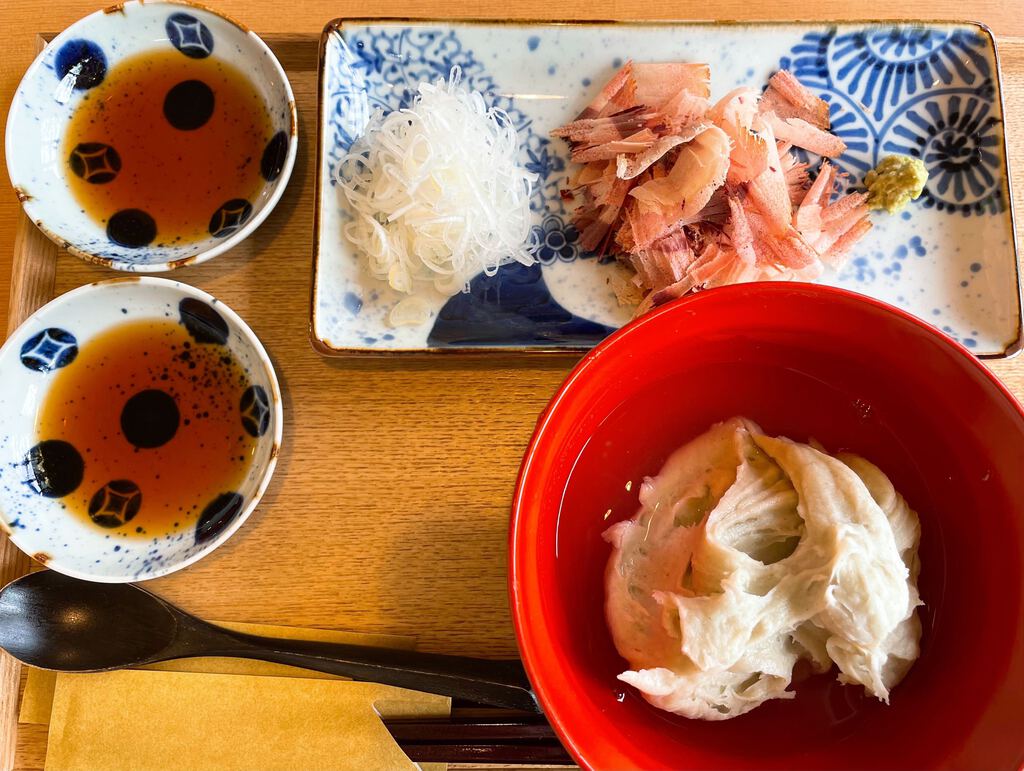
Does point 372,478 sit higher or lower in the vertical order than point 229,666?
higher

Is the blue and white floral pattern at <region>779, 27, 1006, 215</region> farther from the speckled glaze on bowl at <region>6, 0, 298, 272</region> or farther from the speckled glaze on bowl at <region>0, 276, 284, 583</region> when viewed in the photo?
the speckled glaze on bowl at <region>0, 276, 284, 583</region>

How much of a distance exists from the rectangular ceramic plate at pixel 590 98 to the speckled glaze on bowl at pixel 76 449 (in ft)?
0.53

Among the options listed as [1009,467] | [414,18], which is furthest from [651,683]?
[414,18]

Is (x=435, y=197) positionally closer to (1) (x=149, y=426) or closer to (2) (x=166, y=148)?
(2) (x=166, y=148)

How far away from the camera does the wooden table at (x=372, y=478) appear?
4.02ft

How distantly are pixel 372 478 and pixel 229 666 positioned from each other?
0.39 meters

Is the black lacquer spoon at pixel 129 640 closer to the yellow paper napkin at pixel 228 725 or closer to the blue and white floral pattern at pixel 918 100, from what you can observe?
the yellow paper napkin at pixel 228 725

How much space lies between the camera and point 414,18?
4.45ft

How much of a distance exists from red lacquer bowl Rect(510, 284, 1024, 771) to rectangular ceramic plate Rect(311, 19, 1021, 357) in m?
0.30

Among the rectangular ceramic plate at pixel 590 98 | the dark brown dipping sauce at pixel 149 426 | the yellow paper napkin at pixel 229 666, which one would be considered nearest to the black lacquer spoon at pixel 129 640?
the yellow paper napkin at pixel 229 666

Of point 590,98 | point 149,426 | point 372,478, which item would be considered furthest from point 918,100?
point 149,426

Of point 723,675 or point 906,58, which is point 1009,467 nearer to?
point 723,675

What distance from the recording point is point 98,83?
54.4 inches

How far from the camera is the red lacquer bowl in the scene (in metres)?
0.86
